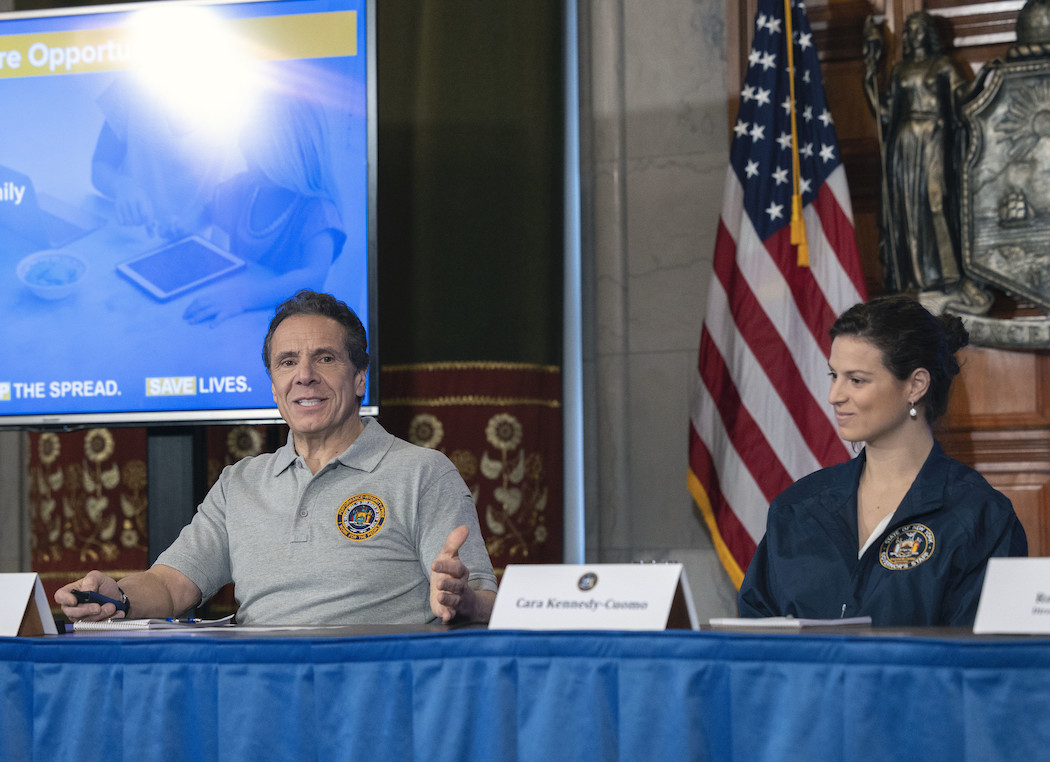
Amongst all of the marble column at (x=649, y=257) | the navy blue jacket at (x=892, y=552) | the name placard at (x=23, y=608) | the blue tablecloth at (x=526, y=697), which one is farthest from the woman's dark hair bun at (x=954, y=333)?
the name placard at (x=23, y=608)

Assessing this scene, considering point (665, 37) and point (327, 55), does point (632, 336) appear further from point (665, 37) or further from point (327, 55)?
point (327, 55)

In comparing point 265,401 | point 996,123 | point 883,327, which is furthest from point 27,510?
point 996,123

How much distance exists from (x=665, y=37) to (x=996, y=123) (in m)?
1.01

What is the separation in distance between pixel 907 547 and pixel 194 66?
209 centimetres

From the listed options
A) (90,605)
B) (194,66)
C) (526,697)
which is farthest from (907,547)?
(194,66)

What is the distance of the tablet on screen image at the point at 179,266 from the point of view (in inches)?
116

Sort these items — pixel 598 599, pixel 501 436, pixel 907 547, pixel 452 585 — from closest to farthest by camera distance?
pixel 598 599
pixel 452 585
pixel 907 547
pixel 501 436

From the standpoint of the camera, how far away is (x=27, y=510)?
12.9 feet

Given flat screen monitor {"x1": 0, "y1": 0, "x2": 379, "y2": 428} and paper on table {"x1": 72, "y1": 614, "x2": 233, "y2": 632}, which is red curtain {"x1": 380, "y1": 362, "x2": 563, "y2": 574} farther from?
paper on table {"x1": 72, "y1": 614, "x2": 233, "y2": 632}

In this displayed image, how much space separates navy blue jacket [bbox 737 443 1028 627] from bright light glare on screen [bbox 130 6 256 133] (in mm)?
1715

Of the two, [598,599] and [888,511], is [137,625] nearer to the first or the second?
[598,599]

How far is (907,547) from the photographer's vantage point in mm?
2109

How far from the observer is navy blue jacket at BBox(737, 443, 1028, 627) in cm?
205

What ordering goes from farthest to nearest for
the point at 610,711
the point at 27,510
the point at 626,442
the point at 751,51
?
the point at 27,510, the point at 626,442, the point at 751,51, the point at 610,711
